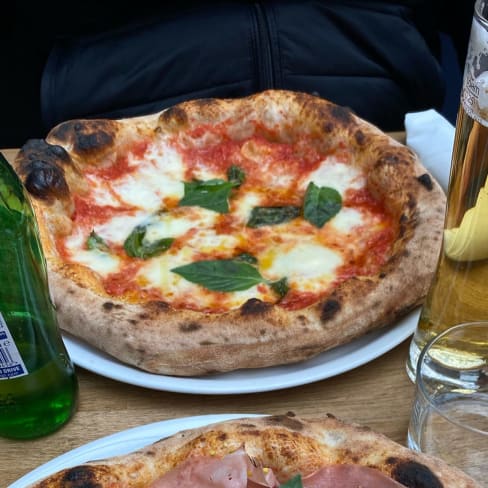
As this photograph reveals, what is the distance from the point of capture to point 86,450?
107 centimetres

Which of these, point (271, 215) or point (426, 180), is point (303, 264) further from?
point (426, 180)

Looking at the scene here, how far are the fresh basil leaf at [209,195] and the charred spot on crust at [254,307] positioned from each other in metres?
0.41

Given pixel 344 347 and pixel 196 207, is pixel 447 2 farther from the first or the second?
pixel 344 347

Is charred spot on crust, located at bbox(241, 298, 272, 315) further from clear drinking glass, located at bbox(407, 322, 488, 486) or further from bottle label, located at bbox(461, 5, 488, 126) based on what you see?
bottle label, located at bbox(461, 5, 488, 126)

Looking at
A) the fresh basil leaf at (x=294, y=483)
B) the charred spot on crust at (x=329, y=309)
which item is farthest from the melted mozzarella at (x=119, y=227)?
the fresh basil leaf at (x=294, y=483)

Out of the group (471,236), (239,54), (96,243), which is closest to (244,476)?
(471,236)

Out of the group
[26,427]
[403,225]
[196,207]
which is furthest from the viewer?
[196,207]

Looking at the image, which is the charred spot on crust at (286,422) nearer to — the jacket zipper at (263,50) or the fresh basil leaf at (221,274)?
the fresh basil leaf at (221,274)

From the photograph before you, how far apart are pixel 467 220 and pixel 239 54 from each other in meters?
1.19

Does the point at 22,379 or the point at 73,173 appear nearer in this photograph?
the point at 22,379

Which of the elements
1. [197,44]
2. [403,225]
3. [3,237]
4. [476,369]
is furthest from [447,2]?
[3,237]

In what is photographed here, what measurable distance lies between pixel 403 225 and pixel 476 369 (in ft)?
1.28

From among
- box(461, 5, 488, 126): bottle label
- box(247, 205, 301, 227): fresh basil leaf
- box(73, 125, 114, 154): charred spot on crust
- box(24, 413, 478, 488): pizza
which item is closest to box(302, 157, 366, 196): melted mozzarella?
box(247, 205, 301, 227): fresh basil leaf

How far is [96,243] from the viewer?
1.55 m
